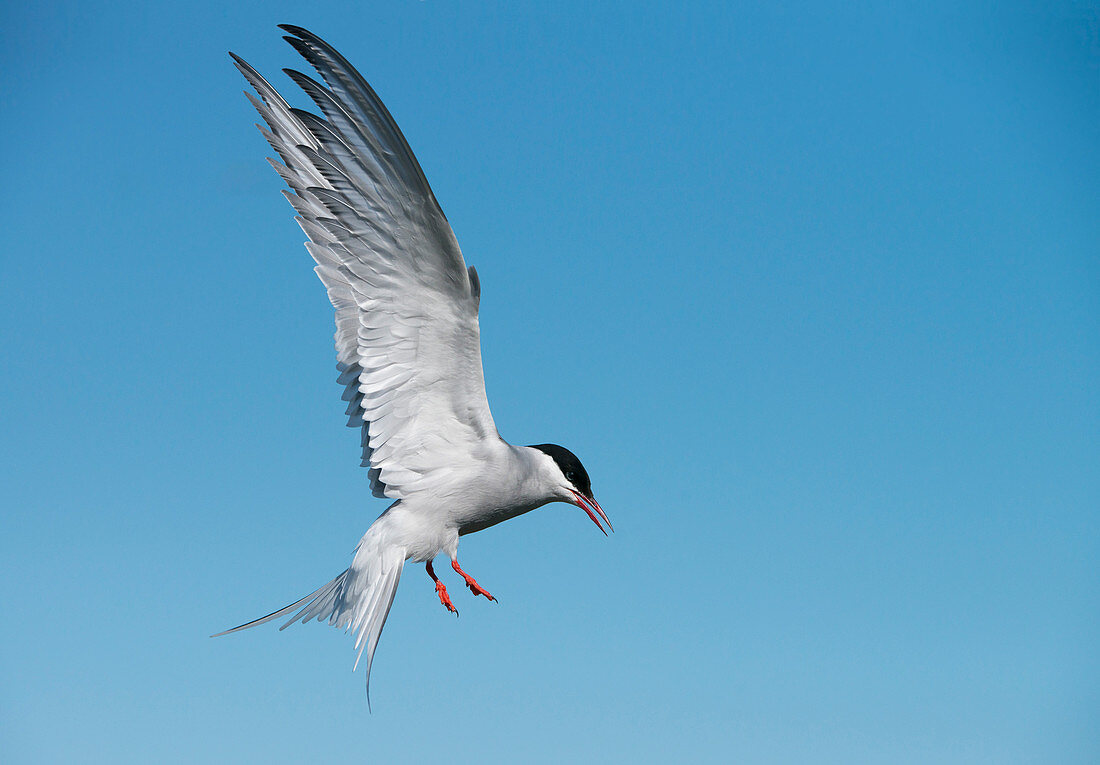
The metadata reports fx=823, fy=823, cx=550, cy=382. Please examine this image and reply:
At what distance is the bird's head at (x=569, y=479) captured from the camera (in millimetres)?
4707

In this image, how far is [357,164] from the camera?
3.83 m

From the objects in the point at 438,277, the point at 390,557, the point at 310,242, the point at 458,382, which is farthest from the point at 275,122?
the point at 390,557

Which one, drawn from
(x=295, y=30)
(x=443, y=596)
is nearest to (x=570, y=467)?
(x=443, y=596)

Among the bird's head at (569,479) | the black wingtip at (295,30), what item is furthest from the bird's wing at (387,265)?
the bird's head at (569,479)

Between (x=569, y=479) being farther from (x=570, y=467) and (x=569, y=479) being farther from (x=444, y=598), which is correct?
(x=444, y=598)

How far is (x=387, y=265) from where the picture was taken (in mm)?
4043

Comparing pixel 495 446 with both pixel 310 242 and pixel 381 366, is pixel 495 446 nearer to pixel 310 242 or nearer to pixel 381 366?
pixel 381 366

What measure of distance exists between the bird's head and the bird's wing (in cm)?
40

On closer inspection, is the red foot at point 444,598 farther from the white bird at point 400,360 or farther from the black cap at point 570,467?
the black cap at point 570,467

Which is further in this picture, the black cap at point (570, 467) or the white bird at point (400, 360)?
the black cap at point (570, 467)

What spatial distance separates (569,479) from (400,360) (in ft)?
4.00

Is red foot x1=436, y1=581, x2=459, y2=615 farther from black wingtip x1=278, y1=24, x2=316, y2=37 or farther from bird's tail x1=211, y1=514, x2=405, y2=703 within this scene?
black wingtip x1=278, y1=24, x2=316, y2=37

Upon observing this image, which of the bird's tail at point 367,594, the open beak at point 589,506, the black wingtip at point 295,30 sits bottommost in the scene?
the bird's tail at point 367,594

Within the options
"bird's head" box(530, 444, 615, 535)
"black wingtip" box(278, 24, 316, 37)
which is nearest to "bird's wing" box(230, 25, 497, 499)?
"black wingtip" box(278, 24, 316, 37)
